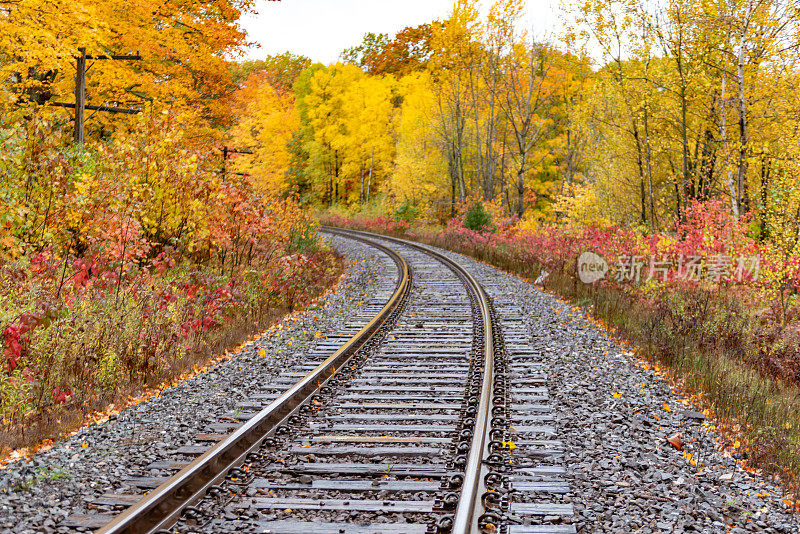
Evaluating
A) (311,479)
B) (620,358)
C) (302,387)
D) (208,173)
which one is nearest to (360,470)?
(311,479)

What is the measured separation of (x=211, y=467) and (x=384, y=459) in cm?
141

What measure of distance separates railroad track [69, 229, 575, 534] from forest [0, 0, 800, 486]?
2079mm

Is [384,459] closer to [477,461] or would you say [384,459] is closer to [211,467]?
[477,461]

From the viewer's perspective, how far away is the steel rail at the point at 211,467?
3645mm

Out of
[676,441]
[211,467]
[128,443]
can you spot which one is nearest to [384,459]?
[211,467]

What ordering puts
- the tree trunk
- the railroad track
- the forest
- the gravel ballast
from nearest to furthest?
the railroad track → the gravel ballast → the forest → the tree trunk

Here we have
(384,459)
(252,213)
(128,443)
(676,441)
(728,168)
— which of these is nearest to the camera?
(384,459)

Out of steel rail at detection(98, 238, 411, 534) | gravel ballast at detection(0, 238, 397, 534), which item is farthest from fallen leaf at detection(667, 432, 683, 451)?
gravel ballast at detection(0, 238, 397, 534)

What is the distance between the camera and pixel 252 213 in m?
11.9

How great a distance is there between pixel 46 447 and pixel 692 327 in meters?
9.19

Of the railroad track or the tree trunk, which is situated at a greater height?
the tree trunk

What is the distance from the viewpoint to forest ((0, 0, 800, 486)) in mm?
6949

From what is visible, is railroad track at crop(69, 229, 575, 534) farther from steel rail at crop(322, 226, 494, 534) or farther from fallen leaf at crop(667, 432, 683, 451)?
fallen leaf at crop(667, 432, 683, 451)

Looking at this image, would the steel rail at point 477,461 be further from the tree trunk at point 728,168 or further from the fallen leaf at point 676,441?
the tree trunk at point 728,168
